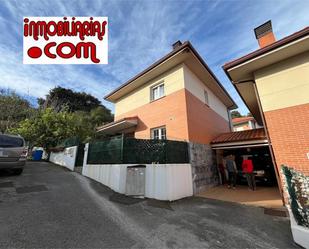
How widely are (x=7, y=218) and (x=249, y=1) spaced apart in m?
11.6

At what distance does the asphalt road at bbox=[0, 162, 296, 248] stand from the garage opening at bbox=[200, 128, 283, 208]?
4.88ft

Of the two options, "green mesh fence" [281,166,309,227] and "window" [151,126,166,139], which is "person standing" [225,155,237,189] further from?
"green mesh fence" [281,166,309,227]

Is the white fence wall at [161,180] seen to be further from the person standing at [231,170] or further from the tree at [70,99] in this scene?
the tree at [70,99]

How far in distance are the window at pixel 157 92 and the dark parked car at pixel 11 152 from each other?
810 centimetres

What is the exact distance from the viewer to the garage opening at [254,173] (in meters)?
7.40

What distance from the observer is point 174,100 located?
9.61 metres

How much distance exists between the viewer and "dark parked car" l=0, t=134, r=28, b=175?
7573 mm

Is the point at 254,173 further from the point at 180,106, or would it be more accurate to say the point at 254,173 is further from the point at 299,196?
the point at 299,196

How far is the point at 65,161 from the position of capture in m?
13.6

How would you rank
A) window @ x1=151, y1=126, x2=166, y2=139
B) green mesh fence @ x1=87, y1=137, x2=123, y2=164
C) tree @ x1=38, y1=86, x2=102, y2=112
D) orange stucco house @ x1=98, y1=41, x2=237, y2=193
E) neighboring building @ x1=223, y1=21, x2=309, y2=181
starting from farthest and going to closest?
1. tree @ x1=38, y1=86, x2=102, y2=112
2. window @ x1=151, y1=126, x2=166, y2=139
3. orange stucco house @ x1=98, y1=41, x2=237, y2=193
4. green mesh fence @ x1=87, y1=137, x2=123, y2=164
5. neighboring building @ x1=223, y1=21, x2=309, y2=181

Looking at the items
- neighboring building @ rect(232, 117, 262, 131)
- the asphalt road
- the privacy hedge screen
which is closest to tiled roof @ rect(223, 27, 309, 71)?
the privacy hedge screen

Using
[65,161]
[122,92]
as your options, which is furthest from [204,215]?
[65,161]

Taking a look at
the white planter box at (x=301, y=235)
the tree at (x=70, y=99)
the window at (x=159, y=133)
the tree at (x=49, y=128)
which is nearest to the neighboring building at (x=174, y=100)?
the window at (x=159, y=133)

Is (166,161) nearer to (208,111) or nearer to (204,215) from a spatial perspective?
(204,215)
